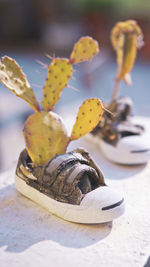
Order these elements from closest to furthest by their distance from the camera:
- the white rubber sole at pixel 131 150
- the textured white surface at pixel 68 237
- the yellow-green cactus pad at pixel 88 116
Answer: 1. the textured white surface at pixel 68 237
2. the yellow-green cactus pad at pixel 88 116
3. the white rubber sole at pixel 131 150

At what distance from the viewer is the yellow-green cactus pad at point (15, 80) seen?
3.22 feet

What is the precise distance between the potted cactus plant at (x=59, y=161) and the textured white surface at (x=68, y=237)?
31 millimetres

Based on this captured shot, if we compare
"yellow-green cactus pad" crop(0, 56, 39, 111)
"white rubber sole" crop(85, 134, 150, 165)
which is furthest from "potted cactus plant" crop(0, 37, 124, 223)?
"white rubber sole" crop(85, 134, 150, 165)

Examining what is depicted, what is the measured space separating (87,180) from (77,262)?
0.20 meters

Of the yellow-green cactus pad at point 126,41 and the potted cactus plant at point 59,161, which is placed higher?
the yellow-green cactus pad at point 126,41

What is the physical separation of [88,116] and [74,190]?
189 mm

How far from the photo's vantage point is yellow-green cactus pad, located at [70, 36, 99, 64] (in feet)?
3.35

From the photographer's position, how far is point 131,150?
3.97ft

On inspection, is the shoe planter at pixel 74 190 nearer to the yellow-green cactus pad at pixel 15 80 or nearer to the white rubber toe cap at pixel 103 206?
the white rubber toe cap at pixel 103 206

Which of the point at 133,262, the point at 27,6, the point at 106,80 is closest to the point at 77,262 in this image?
the point at 133,262

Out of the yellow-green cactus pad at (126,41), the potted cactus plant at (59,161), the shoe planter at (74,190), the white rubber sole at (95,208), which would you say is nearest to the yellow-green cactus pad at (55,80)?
the potted cactus plant at (59,161)

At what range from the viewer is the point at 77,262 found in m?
0.82

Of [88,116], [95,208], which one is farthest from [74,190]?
[88,116]

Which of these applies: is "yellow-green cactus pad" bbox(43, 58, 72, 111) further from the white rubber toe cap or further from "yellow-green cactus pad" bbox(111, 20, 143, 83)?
"yellow-green cactus pad" bbox(111, 20, 143, 83)
